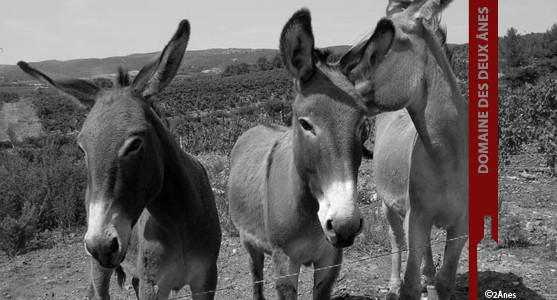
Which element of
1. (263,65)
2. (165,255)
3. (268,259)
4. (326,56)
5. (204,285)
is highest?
(263,65)

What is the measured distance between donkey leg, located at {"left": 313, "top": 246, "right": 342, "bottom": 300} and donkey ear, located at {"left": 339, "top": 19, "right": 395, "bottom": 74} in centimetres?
136

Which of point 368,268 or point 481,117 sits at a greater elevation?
point 481,117

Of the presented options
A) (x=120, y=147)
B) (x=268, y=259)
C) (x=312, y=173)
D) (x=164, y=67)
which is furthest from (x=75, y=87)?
(x=268, y=259)

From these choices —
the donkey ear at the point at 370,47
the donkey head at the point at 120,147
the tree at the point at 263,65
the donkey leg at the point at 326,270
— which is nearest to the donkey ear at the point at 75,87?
the donkey head at the point at 120,147

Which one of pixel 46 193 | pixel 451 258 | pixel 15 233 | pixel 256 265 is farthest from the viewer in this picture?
pixel 46 193

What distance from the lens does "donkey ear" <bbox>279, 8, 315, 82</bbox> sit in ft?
8.63

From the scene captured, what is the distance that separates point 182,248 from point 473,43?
237cm

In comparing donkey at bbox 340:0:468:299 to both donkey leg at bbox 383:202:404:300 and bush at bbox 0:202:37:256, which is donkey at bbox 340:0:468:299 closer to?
donkey leg at bbox 383:202:404:300

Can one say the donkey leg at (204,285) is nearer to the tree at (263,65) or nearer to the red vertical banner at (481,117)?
the red vertical banner at (481,117)

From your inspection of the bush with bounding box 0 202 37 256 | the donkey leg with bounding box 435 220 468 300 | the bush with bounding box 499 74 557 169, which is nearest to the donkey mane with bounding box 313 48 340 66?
the donkey leg with bounding box 435 220 468 300

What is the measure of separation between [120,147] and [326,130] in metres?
1.13

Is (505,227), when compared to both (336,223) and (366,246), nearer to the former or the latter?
(366,246)

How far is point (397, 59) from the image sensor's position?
340 cm

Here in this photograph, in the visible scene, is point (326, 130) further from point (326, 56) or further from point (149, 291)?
point (149, 291)
